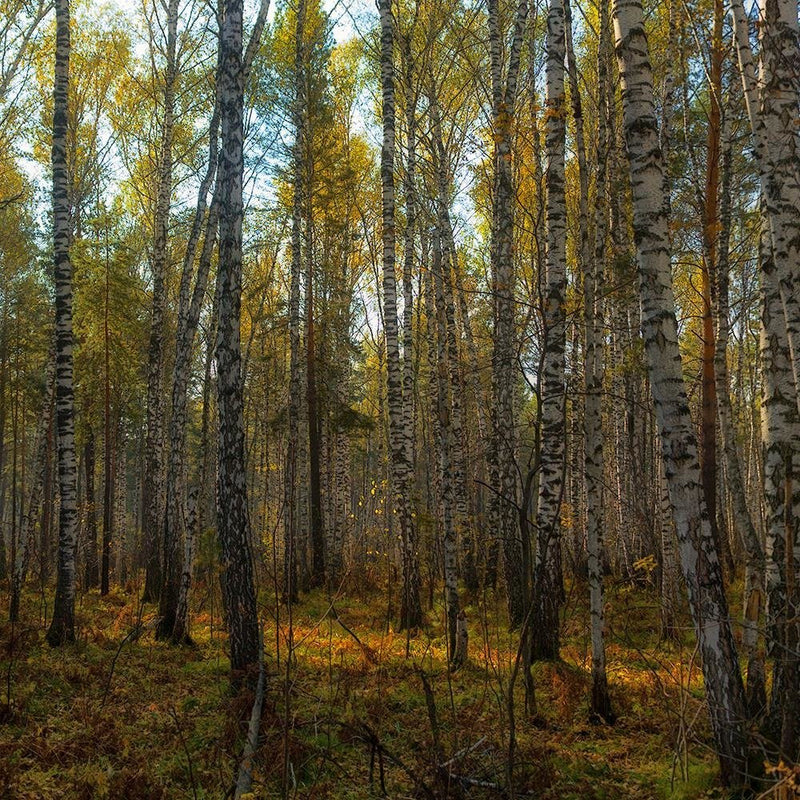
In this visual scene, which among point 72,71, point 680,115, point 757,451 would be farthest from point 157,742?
point 757,451

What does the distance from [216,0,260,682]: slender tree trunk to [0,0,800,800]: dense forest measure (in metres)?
0.04

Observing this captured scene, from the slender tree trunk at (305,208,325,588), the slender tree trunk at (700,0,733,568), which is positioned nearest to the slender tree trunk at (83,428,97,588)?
the slender tree trunk at (305,208,325,588)

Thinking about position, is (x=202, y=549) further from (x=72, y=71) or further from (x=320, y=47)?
(x=72, y=71)

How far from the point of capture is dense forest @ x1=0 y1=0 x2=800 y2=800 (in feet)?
15.0

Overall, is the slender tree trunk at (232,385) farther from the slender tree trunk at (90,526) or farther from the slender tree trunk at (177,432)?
the slender tree trunk at (90,526)

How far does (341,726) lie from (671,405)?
438cm

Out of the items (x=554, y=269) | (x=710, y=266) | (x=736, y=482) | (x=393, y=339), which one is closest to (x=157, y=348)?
(x=393, y=339)

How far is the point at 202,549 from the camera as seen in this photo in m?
12.1

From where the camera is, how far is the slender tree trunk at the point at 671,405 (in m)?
4.32

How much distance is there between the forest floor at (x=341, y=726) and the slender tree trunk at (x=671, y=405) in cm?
30

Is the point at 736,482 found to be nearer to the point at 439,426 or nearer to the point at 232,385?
the point at 439,426

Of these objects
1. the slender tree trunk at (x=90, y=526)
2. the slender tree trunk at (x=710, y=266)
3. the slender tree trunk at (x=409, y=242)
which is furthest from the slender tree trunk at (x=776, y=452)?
the slender tree trunk at (x=90, y=526)

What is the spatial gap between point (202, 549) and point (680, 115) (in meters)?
12.9

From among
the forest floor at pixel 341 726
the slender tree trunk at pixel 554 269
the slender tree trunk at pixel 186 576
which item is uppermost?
the slender tree trunk at pixel 554 269
